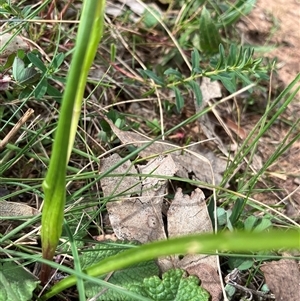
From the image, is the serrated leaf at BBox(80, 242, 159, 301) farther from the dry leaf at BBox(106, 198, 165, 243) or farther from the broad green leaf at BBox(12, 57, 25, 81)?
the broad green leaf at BBox(12, 57, 25, 81)

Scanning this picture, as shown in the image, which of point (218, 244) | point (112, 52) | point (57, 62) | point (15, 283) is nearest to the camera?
point (218, 244)

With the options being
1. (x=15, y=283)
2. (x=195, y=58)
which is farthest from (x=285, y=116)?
(x=15, y=283)

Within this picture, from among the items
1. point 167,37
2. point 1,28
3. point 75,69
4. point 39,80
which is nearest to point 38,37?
point 1,28

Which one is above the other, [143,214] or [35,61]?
[35,61]

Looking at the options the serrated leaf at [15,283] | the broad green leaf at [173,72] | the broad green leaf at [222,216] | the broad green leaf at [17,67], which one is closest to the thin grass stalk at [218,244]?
the serrated leaf at [15,283]

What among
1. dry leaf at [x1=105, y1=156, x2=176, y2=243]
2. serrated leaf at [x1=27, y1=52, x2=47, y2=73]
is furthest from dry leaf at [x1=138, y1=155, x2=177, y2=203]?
serrated leaf at [x1=27, y1=52, x2=47, y2=73]

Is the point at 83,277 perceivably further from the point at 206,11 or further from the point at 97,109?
the point at 206,11

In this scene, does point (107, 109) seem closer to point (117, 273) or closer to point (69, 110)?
point (117, 273)

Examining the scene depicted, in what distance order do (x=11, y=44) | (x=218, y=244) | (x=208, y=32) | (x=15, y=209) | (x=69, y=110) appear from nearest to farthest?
(x=218, y=244)
(x=69, y=110)
(x=15, y=209)
(x=11, y=44)
(x=208, y=32)
